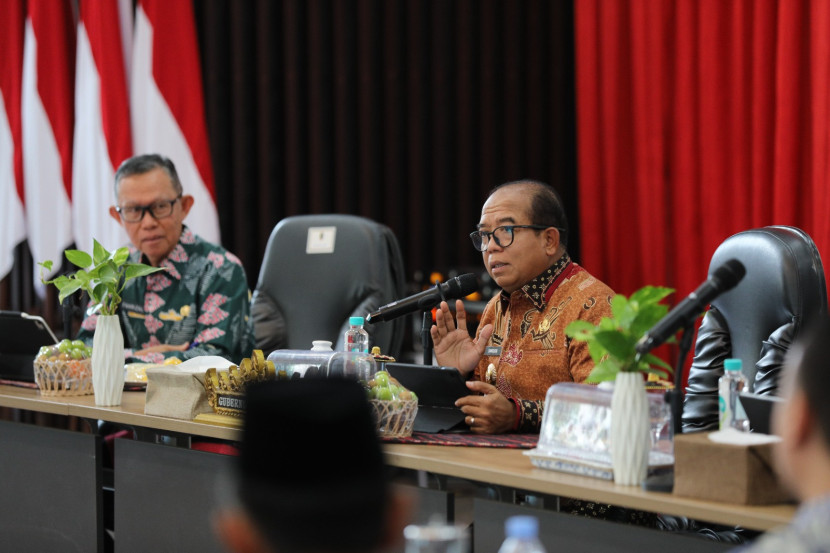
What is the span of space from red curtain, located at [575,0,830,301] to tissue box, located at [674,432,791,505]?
2141 mm

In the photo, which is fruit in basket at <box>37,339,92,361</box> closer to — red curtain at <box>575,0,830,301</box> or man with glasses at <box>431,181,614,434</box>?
man with glasses at <box>431,181,614,434</box>

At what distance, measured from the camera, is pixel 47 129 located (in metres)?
4.94

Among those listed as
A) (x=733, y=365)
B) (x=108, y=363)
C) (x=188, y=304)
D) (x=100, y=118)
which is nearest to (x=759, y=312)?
(x=733, y=365)

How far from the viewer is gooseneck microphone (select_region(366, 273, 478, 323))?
93.3 inches

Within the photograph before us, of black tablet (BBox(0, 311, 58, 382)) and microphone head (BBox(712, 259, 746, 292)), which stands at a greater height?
microphone head (BBox(712, 259, 746, 292))

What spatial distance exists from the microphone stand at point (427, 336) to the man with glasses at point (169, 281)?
1.09 meters

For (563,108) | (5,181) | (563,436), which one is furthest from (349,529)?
(5,181)

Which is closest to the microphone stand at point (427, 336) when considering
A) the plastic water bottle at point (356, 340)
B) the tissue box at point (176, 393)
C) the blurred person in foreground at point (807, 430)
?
the plastic water bottle at point (356, 340)

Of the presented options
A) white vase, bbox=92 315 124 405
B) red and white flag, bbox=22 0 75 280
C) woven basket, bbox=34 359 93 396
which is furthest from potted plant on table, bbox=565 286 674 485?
red and white flag, bbox=22 0 75 280

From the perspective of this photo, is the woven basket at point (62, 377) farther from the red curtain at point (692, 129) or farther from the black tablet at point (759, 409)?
the red curtain at point (692, 129)

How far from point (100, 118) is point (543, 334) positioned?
302 cm

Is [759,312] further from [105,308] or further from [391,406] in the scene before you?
[105,308]

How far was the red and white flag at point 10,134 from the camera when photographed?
16.4ft

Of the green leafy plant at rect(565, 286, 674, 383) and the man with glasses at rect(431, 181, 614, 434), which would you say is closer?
the green leafy plant at rect(565, 286, 674, 383)
